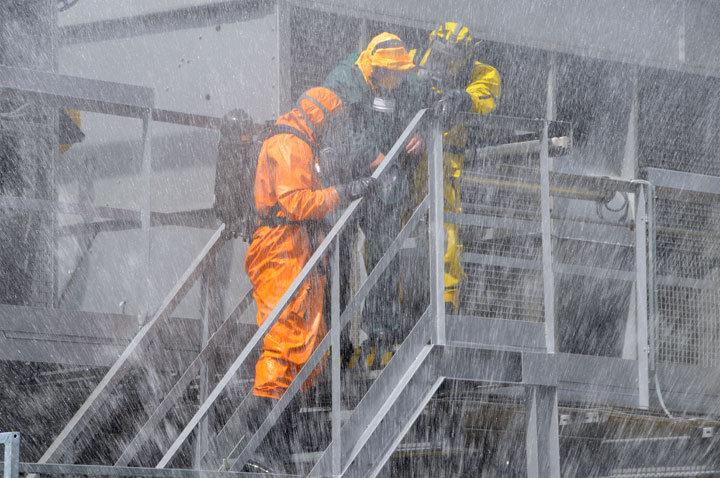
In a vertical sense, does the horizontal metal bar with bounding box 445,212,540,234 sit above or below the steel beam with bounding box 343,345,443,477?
above

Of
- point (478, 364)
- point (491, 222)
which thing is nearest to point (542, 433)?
point (478, 364)

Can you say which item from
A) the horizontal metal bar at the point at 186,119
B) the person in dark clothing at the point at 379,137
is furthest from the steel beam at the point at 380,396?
the horizontal metal bar at the point at 186,119

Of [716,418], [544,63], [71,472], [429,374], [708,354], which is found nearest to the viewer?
[71,472]

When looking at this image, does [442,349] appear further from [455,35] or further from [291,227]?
[455,35]

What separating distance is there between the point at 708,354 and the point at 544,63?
2.67 meters

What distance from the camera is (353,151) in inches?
247

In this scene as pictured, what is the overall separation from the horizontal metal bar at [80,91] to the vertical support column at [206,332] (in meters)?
1.11

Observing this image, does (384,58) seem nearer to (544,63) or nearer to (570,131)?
(570,131)

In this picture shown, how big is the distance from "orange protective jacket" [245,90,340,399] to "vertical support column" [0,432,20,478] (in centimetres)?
196

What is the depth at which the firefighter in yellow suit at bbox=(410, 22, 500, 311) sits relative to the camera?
19.6ft

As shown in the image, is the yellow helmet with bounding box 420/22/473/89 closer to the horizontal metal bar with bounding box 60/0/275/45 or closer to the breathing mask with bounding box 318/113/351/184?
the breathing mask with bounding box 318/113/351/184

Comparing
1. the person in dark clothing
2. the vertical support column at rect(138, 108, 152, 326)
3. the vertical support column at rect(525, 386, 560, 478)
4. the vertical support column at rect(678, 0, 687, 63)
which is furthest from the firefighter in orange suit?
the vertical support column at rect(678, 0, 687, 63)

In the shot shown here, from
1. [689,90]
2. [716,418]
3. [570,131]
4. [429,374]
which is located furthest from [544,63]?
[429,374]

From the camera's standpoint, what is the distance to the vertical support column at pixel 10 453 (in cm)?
382
